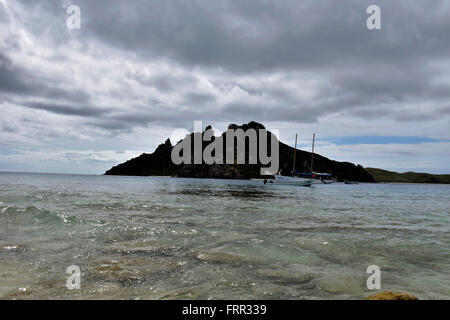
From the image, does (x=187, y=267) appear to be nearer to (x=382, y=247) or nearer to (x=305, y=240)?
(x=305, y=240)

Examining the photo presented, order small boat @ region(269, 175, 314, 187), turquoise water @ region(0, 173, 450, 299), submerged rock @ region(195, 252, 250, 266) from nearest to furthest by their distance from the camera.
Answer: turquoise water @ region(0, 173, 450, 299) → submerged rock @ region(195, 252, 250, 266) → small boat @ region(269, 175, 314, 187)

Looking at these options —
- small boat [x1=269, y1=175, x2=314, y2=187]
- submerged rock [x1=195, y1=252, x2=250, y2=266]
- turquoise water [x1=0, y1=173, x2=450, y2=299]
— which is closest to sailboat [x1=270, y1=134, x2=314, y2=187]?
small boat [x1=269, y1=175, x2=314, y2=187]

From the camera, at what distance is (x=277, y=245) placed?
10.4 metres

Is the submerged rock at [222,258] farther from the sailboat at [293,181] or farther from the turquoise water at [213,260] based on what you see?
the sailboat at [293,181]

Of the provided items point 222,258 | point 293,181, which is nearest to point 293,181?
point 293,181

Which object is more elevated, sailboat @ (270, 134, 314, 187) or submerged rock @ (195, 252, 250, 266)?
submerged rock @ (195, 252, 250, 266)

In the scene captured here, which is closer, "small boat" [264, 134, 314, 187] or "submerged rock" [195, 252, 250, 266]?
→ "submerged rock" [195, 252, 250, 266]

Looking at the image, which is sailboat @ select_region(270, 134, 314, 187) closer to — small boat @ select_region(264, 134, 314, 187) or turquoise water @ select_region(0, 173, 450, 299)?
small boat @ select_region(264, 134, 314, 187)

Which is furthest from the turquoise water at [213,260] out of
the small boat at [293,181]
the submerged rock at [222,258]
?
the small boat at [293,181]

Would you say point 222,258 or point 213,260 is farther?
point 222,258

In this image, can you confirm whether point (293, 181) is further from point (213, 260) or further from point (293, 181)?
point (213, 260)

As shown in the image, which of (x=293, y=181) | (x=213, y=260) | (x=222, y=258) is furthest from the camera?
(x=293, y=181)
